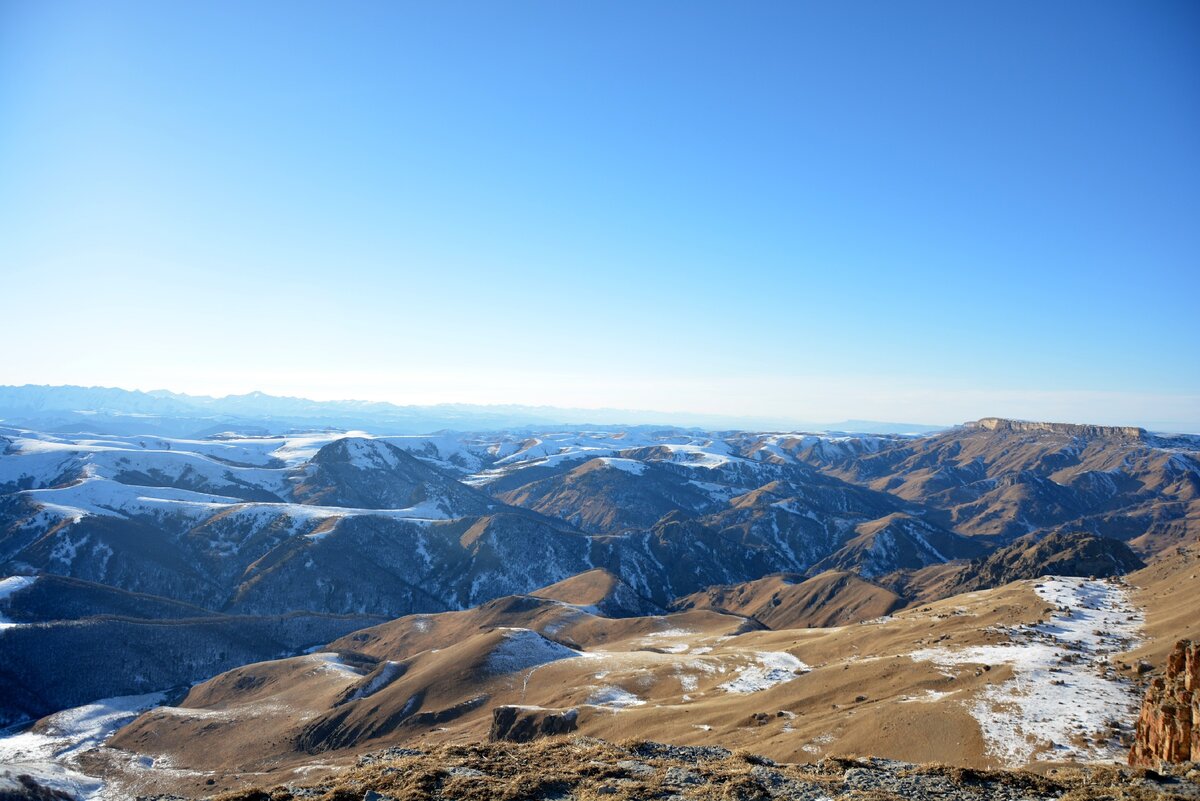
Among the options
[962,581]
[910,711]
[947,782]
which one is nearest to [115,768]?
[910,711]

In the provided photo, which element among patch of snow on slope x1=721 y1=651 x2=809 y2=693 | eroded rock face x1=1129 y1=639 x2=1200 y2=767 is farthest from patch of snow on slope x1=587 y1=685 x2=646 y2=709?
eroded rock face x1=1129 y1=639 x2=1200 y2=767

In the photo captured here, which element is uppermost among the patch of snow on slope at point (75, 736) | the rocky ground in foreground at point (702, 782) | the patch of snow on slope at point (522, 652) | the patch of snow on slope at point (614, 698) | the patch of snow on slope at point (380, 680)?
the rocky ground in foreground at point (702, 782)

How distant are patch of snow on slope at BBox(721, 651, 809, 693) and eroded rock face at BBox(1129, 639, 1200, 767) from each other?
40464 millimetres

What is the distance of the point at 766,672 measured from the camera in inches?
3278

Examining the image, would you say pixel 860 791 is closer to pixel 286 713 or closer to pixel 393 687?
pixel 393 687

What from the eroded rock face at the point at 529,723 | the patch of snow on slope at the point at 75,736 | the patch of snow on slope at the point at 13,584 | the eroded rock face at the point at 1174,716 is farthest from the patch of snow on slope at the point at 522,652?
the patch of snow on slope at the point at 13,584

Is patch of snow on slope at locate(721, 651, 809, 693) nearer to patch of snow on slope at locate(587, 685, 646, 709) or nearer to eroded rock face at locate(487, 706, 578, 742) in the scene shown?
patch of snow on slope at locate(587, 685, 646, 709)

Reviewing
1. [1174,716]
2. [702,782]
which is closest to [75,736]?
[702,782]

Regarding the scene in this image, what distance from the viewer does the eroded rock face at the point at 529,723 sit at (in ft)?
223

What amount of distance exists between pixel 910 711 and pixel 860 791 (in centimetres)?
3116

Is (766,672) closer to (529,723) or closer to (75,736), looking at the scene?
(529,723)

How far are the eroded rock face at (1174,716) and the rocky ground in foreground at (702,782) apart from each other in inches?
260

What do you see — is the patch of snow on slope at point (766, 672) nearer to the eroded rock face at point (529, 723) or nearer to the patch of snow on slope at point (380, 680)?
the eroded rock face at point (529, 723)

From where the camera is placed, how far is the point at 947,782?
26828 millimetres
